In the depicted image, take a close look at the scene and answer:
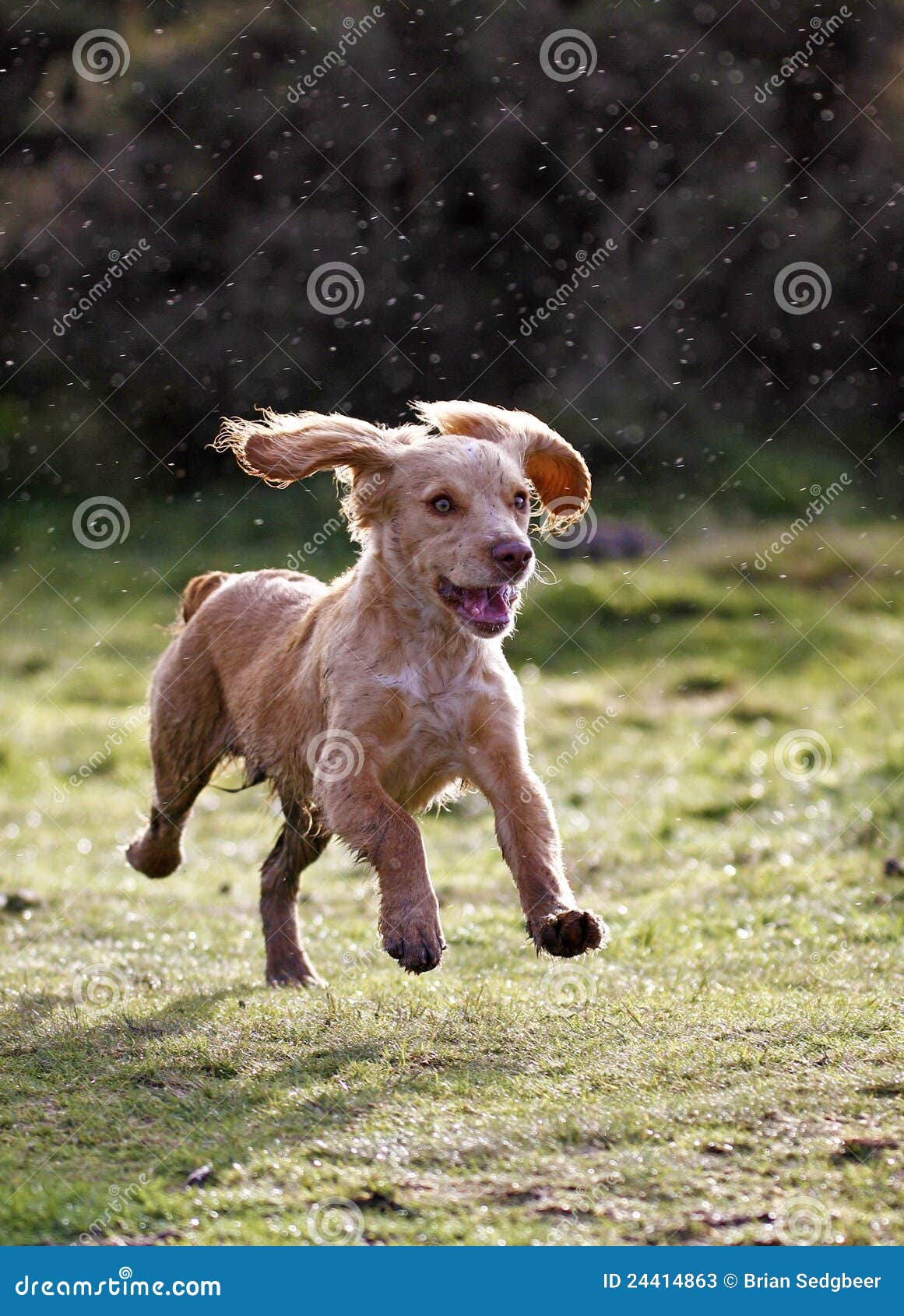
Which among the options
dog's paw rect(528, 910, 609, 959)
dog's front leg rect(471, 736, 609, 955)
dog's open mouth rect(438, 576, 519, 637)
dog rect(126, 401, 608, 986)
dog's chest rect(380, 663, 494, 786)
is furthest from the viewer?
dog's chest rect(380, 663, 494, 786)

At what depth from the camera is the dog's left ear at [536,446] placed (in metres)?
6.42

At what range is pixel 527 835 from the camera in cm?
577

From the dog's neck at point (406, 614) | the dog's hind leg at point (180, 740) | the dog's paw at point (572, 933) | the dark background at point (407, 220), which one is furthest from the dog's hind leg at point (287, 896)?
the dark background at point (407, 220)

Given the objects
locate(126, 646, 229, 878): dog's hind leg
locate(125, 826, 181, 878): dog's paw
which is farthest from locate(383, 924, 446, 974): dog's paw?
locate(125, 826, 181, 878): dog's paw

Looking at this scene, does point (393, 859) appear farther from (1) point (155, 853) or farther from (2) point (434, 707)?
(1) point (155, 853)

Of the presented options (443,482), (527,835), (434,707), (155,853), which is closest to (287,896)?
(155,853)

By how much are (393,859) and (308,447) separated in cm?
182

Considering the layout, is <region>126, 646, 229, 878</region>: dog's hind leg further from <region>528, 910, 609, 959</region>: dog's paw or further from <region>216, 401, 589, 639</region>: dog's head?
<region>528, 910, 609, 959</region>: dog's paw

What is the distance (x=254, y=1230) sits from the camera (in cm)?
395

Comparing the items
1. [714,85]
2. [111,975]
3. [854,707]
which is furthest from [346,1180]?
[714,85]

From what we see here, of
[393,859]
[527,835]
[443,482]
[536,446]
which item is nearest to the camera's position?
[393,859]

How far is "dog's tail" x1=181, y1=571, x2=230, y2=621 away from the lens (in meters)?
7.98

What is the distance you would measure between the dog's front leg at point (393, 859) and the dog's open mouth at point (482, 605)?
697 millimetres

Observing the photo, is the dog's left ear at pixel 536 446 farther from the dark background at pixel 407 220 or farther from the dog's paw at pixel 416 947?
the dark background at pixel 407 220
